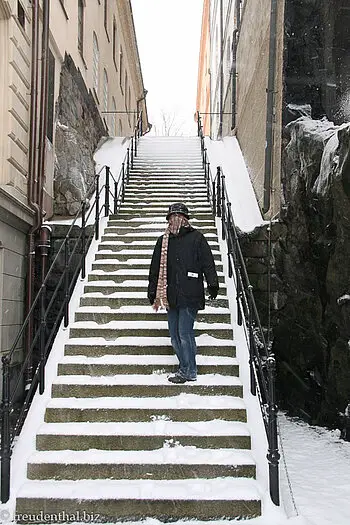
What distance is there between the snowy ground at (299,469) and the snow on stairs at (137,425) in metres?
0.10

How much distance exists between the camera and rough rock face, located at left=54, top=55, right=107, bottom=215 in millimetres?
10070

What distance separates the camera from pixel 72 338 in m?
6.07

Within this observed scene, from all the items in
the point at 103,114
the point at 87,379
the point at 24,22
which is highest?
the point at 103,114

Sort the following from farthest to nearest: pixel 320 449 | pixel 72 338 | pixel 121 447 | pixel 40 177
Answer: pixel 40 177, pixel 320 449, pixel 72 338, pixel 121 447

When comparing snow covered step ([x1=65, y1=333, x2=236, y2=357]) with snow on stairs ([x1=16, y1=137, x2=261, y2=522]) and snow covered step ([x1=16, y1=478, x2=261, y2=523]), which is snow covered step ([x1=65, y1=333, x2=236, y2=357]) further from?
snow covered step ([x1=16, y1=478, x2=261, y2=523])

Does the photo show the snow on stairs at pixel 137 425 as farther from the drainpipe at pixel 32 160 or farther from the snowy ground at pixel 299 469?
the drainpipe at pixel 32 160

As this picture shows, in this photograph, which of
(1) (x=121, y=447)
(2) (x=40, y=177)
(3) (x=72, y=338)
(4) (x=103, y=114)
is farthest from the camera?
(4) (x=103, y=114)

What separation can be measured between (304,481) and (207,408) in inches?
51.2

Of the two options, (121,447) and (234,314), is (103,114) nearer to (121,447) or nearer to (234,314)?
(234,314)

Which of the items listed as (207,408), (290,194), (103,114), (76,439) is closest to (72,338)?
(76,439)

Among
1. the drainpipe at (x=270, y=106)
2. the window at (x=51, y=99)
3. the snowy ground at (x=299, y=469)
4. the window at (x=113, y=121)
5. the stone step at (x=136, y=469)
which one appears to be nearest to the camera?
the snowy ground at (x=299, y=469)

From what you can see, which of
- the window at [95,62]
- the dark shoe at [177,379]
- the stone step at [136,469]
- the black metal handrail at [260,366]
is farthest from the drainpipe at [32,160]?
the window at [95,62]

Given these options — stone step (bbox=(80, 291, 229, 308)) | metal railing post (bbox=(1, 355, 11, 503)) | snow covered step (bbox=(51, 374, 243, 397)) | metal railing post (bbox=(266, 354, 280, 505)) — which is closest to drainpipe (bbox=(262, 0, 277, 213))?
stone step (bbox=(80, 291, 229, 308))

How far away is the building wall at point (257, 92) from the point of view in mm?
8680
